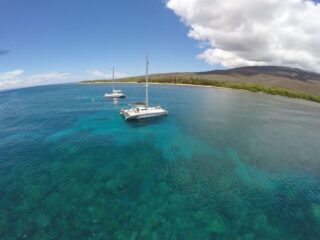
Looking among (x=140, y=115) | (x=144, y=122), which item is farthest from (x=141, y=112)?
(x=144, y=122)

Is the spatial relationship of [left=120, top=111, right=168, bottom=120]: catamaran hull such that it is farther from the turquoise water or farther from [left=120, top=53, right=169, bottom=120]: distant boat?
the turquoise water

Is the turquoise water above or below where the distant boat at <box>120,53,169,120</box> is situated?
below

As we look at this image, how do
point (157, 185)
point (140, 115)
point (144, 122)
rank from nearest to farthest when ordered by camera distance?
point (157, 185)
point (144, 122)
point (140, 115)

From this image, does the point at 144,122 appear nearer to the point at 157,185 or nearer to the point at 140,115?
the point at 140,115

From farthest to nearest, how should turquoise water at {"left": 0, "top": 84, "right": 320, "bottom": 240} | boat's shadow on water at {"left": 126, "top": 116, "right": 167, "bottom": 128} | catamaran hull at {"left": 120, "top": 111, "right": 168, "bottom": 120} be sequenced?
1. catamaran hull at {"left": 120, "top": 111, "right": 168, "bottom": 120}
2. boat's shadow on water at {"left": 126, "top": 116, "right": 167, "bottom": 128}
3. turquoise water at {"left": 0, "top": 84, "right": 320, "bottom": 240}

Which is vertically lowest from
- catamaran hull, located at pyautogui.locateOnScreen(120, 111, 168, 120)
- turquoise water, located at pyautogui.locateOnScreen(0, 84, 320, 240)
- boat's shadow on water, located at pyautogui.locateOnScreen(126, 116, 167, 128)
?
turquoise water, located at pyautogui.locateOnScreen(0, 84, 320, 240)

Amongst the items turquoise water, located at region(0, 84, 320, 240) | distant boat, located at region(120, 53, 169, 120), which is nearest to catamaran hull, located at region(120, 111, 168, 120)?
distant boat, located at region(120, 53, 169, 120)

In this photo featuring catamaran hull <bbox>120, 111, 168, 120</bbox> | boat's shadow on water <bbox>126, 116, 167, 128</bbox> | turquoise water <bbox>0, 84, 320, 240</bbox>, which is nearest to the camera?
turquoise water <bbox>0, 84, 320, 240</bbox>

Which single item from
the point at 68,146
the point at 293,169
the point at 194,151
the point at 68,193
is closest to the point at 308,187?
the point at 293,169
